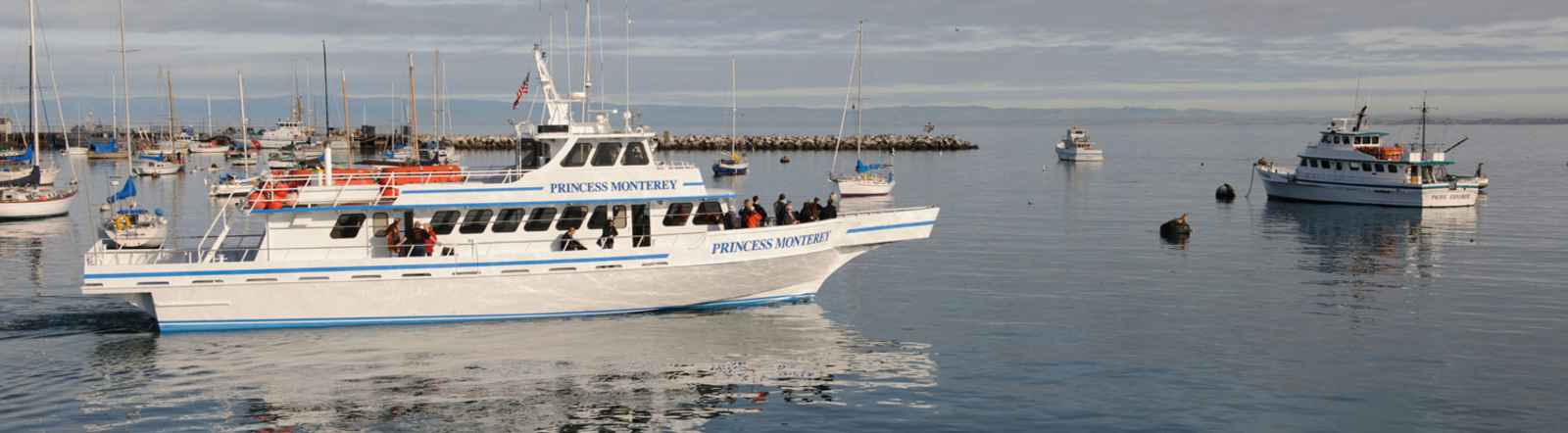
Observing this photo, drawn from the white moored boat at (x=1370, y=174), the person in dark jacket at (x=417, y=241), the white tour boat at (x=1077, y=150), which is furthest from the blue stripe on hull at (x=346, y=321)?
the white tour boat at (x=1077, y=150)

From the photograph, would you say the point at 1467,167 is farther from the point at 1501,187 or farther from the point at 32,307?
the point at 32,307

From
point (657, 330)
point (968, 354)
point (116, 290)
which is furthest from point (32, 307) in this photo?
point (968, 354)

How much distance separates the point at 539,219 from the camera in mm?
24953

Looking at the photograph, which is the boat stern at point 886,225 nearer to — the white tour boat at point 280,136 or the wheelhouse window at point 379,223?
the wheelhouse window at point 379,223

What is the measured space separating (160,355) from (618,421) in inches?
368

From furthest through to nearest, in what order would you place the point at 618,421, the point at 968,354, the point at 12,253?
the point at 12,253, the point at 968,354, the point at 618,421

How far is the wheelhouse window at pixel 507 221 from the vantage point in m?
24.8

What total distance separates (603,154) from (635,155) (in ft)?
2.19

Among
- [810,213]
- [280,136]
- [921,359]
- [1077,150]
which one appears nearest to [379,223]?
[810,213]

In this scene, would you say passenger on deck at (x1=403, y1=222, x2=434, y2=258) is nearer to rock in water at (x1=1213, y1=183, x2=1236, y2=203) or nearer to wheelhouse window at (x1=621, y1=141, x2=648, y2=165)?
wheelhouse window at (x1=621, y1=141, x2=648, y2=165)

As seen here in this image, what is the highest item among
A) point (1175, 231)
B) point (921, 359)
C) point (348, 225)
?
point (348, 225)

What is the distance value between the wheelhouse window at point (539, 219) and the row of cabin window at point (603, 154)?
1.04 metres

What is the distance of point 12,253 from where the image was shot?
37688 millimetres

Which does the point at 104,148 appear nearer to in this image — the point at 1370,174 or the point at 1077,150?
the point at 1077,150
